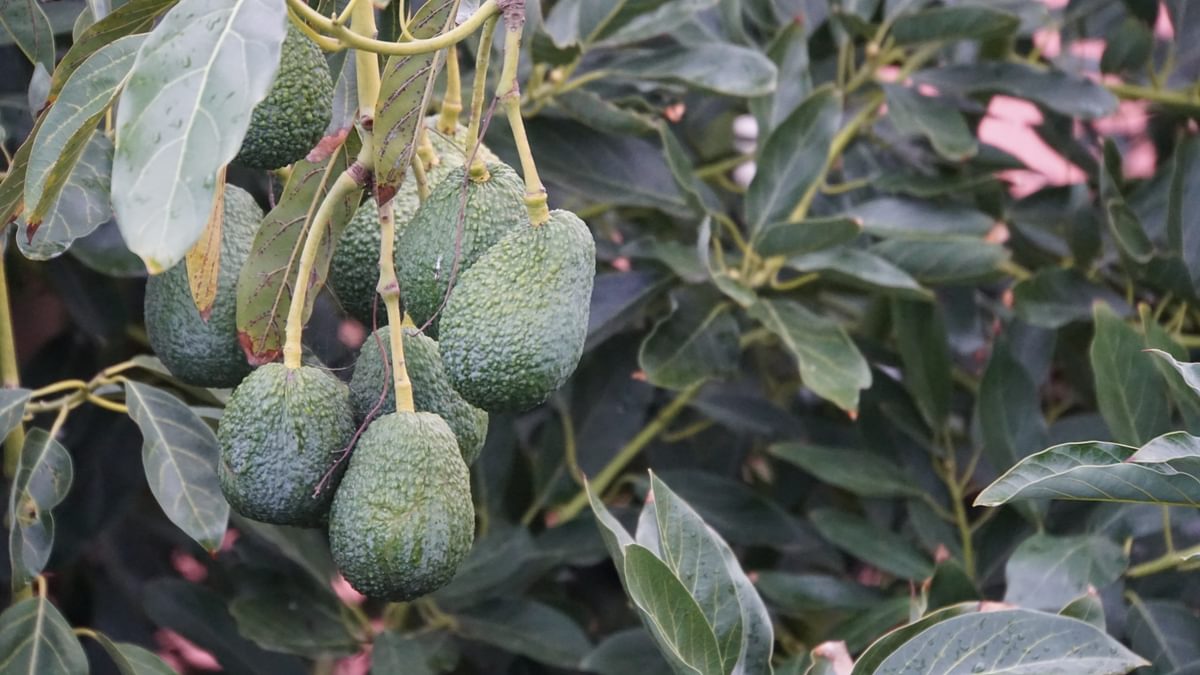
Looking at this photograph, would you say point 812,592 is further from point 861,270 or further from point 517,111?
point 517,111

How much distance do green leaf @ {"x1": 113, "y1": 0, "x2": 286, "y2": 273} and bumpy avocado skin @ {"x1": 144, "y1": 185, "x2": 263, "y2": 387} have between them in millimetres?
202

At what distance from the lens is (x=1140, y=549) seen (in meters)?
1.21

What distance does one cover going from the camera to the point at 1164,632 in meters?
1.00

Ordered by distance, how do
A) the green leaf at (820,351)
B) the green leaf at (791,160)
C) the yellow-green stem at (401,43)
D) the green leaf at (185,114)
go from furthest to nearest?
1. the green leaf at (791,160)
2. the green leaf at (820,351)
3. the yellow-green stem at (401,43)
4. the green leaf at (185,114)

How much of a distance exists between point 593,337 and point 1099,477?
55 centimetres

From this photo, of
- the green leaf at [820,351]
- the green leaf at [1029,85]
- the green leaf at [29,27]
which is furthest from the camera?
the green leaf at [1029,85]

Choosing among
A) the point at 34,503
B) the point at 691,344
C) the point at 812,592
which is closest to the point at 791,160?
the point at 691,344

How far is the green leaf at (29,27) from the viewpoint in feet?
2.60

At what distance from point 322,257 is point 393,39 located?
0.16 m

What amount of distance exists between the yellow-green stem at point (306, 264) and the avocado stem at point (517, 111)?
0.09 meters

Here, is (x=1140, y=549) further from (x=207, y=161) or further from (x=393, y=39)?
(x=207, y=161)

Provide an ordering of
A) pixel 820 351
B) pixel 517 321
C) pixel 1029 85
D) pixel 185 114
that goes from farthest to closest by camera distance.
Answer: pixel 1029 85 → pixel 820 351 → pixel 517 321 → pixel 185 114

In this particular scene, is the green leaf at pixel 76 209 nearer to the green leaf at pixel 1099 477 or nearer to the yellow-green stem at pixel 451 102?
the yellow-green stem at pixel 451 102

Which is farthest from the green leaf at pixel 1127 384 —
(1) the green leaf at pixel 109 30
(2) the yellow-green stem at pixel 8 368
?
(2) the yellow-green stem at pixel 8 368
